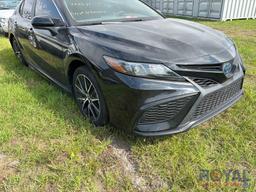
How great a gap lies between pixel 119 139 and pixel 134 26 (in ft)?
4.08

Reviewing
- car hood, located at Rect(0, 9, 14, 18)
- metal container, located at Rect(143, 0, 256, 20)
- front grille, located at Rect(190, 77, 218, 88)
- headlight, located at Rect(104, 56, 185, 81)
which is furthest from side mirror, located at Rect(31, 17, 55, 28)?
metal container, located at Rect(143, 0, 256, 20)

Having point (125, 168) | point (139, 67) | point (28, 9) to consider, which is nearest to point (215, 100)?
point (139, 67)

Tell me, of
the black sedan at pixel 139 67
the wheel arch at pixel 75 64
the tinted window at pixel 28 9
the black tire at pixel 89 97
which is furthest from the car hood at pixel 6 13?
the black tire at pixel 89 97

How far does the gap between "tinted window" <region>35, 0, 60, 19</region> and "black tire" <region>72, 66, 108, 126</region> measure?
2.73ft

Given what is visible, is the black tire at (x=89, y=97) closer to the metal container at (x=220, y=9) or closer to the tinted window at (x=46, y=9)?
the tinted window at (x=46, y=9)

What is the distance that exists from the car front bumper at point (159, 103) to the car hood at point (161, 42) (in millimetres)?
218

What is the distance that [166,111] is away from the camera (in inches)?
87.2

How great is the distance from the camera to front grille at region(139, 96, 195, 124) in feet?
7.15

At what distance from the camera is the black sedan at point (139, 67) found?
218 centimetres

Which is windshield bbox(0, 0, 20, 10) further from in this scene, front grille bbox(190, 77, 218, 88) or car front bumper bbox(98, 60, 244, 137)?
front grille bbox(190, 77, 218, 88)

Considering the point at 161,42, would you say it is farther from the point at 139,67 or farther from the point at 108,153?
the point at 108,153

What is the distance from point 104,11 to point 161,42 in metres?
1.18

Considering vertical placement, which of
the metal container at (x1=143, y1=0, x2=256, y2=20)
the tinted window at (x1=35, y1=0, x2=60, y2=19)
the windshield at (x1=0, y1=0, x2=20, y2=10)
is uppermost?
the tinted window at (x1=35, y1=0, x2=60, y2=19)

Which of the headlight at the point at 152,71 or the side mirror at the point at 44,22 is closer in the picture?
the headlight at the point at 152,71
